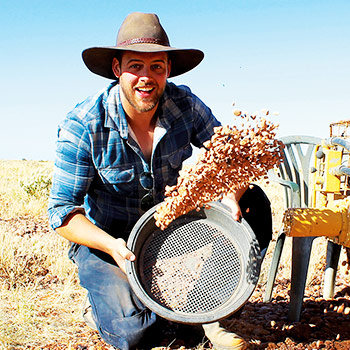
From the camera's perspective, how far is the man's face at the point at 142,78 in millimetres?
2389

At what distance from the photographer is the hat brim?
239cm

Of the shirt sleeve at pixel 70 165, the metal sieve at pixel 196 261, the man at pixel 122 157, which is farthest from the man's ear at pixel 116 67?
the metal sieve at pixel 196 261

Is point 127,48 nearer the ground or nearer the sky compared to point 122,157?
nearer the sky

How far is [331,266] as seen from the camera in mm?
2961

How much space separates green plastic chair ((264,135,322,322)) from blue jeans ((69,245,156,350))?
0.88 meters

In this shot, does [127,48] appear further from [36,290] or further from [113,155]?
[36,290]

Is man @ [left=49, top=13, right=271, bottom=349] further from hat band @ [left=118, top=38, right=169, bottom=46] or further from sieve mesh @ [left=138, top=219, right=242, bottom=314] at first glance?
sieve mesh @ [left=138, top=219, right=242, bottom=314]

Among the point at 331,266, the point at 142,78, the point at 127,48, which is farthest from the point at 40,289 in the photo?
the point at 331,266

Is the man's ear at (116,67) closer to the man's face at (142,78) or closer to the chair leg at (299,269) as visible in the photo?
the man's face at (142,78)

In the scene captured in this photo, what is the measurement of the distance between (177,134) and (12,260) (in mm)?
1740

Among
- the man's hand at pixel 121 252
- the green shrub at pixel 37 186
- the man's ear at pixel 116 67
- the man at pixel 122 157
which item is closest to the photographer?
the man's hand at pixel 121 252

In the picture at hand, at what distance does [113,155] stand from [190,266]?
78 centimetres

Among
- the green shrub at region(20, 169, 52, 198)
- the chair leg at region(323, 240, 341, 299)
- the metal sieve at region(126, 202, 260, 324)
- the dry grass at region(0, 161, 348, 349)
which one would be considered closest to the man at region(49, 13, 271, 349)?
the metal sieve at region(126, 202, 260, 324)

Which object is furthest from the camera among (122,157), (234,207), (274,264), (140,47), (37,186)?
(37,186)
